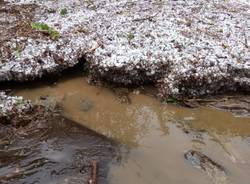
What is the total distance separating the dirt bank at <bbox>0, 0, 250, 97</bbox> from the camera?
677 centimetres

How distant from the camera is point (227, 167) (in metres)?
5.39

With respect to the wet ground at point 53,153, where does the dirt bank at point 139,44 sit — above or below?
above

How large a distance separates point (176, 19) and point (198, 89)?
2.04 m

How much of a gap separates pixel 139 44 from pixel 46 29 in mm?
1895

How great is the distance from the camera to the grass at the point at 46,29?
7621 millimetres

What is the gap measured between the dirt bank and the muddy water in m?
0.34

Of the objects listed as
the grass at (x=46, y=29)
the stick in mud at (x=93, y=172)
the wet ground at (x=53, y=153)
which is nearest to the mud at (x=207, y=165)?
the wet ground at (x=53, y=153)

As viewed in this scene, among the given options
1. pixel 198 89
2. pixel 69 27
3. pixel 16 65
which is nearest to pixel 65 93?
pixel 16 65

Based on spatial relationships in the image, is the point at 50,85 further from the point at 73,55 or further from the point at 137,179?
the point at 137,179

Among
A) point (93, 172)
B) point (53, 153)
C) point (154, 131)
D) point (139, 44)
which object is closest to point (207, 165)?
point (154, 131)

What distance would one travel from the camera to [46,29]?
7.79 m

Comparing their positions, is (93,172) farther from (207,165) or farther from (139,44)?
(139,44)

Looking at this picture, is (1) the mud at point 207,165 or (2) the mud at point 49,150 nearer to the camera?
(2) the mud at point 49,150

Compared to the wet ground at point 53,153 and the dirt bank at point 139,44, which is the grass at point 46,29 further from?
the wet ground at point 53,153
